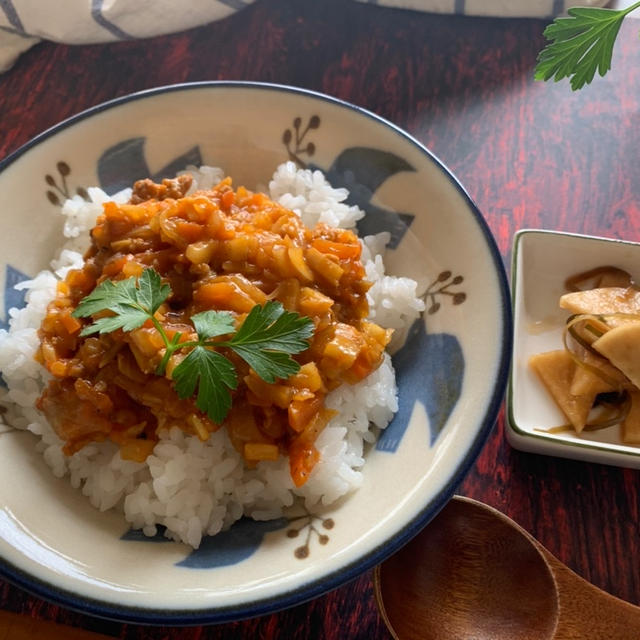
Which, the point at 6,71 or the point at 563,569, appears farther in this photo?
the point at 6,71

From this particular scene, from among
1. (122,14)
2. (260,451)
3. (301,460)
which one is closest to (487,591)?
(301,460)

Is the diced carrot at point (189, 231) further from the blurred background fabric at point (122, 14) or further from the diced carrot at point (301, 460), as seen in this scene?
the blurred background fabric at point (122, 14)

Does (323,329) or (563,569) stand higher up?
(323,329)

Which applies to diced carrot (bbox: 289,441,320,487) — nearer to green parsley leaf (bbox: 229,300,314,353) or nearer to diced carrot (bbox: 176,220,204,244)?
green parsley leaf (bbox: 229,300,314,353)

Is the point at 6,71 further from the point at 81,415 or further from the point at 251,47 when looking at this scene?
the point at 81,415

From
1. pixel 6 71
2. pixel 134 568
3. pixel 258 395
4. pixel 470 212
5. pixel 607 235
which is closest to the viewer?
pixel 134 568

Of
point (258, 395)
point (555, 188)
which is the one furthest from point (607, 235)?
point (258, 395)
